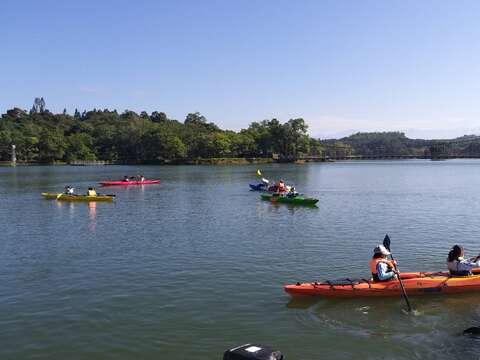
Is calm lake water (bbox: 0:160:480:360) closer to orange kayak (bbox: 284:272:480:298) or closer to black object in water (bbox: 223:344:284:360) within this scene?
orange kayak (bbox: 284:272:480:298)

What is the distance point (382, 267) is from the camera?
706 inches

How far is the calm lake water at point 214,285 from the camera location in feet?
47.1

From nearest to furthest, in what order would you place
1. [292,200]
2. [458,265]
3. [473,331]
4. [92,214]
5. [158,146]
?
[473,331] → [458,265] → [92,214] → [292,200] → [158,146]

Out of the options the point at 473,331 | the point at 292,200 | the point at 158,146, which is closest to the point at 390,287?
the point at 473,331

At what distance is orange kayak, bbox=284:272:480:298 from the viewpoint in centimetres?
1762

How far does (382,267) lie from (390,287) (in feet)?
2.41

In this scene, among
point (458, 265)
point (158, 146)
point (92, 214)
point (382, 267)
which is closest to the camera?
point (382, 267)

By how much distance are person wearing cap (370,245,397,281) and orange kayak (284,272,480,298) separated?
0.22 meters

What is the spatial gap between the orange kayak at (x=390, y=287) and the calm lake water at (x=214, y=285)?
326 mm

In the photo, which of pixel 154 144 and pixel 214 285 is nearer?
pixel 214 285

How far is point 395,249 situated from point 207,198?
30.2m

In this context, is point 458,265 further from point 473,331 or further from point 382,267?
point 473,331

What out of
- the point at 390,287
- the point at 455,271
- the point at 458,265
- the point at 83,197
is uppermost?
the point at 83,197

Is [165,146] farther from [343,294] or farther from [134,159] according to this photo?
[343,294]
